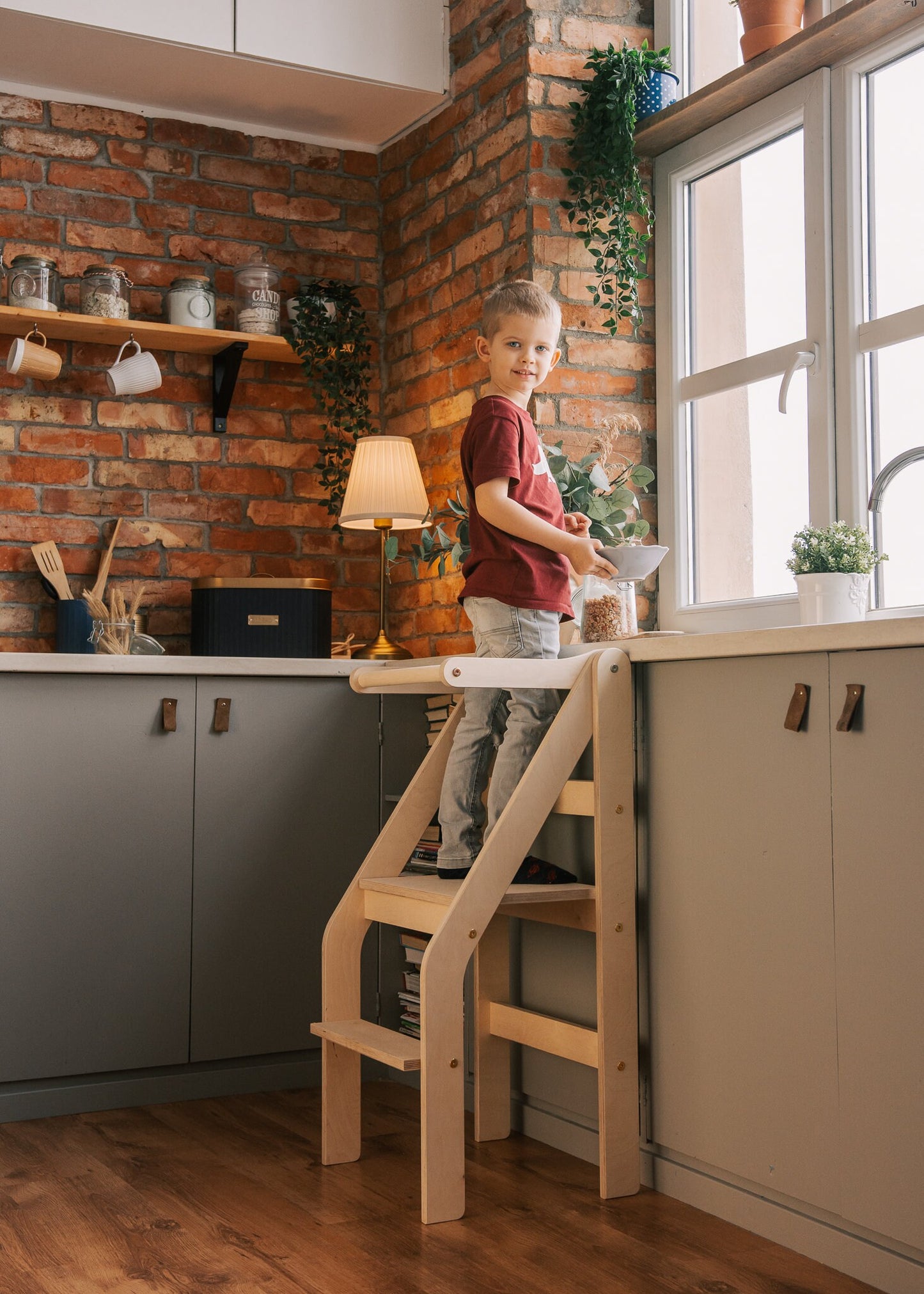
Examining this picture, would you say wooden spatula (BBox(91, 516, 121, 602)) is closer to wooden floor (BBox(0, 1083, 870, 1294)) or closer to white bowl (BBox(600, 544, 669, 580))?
wooden floor (BBox(0, 1083, 870, 1294))

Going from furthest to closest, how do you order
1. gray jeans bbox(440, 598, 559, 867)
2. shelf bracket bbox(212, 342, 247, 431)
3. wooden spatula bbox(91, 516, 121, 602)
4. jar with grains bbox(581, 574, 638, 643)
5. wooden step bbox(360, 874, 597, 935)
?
shelf bracket bbox(212, 342, 247, 431) < wooden spatula bbox(91, 516, 121, 602) < jar with grains bbox(581, 574, 638, 643) < gray jeans bbox(440, 598, 559, 867) < wooden step bbox(360, 874, 597, 935)

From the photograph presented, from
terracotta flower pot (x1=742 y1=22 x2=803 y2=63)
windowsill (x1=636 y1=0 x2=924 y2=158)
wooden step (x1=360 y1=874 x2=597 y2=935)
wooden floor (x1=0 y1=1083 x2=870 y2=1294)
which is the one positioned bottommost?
wooden floor (x1=0 y1=1083 x2=870 y2=1294)

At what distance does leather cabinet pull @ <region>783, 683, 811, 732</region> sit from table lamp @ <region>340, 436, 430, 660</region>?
126 centimetres

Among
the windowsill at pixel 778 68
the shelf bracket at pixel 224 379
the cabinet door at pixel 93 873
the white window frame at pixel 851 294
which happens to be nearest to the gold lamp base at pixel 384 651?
the cabinet door at pixel 93 873

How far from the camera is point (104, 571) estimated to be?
3078 millimetres

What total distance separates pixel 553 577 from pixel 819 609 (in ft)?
1.46

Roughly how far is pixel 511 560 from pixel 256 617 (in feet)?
3.16

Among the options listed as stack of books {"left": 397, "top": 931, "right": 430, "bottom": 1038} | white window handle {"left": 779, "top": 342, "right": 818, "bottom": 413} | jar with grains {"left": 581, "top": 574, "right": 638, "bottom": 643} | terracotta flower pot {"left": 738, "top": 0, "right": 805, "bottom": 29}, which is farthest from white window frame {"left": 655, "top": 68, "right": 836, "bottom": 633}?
stack of books {"left": 397, "top": 931, "right": 430, "bottom": 1038}

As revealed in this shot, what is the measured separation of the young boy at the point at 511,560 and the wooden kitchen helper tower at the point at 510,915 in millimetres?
86

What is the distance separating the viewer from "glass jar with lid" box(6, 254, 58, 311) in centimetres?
296

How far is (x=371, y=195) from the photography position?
349cm

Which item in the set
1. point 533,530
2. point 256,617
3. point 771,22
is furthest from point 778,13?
point 256,617

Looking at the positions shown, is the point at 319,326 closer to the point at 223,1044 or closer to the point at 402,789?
the point at 402,789

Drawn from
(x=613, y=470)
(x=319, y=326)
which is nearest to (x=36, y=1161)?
(x=613, y=470)
